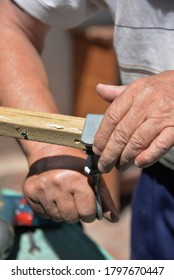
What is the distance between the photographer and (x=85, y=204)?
2.40ft

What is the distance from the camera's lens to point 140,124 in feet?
2.07

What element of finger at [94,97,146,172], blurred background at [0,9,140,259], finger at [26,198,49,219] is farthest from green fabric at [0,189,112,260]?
blurred background at [0,9,140,259]

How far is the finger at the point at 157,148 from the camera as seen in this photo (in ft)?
2.03

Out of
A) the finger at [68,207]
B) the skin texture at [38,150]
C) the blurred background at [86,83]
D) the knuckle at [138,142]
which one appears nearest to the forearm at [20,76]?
the skin texture at [38,150]

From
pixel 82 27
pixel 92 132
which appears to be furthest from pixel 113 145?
pixel 82 27

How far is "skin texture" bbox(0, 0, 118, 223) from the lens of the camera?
2.43 feet

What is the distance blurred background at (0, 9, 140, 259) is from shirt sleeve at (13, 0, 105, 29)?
3.53 ft

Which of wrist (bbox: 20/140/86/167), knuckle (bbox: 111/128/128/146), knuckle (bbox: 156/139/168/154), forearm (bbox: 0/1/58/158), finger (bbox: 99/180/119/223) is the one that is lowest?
finger (bbox: 99/180/119/223)

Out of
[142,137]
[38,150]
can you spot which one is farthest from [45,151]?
[142,137]

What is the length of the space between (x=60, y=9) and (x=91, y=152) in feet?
1.08

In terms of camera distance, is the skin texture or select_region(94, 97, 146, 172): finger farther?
the skin texture

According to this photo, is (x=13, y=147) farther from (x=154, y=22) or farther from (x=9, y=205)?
(x=154, y=22)

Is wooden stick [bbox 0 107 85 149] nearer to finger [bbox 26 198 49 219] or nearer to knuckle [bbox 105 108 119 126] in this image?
knuckle [bbox 105 108 119 126]

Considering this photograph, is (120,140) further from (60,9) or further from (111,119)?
(60,9)
